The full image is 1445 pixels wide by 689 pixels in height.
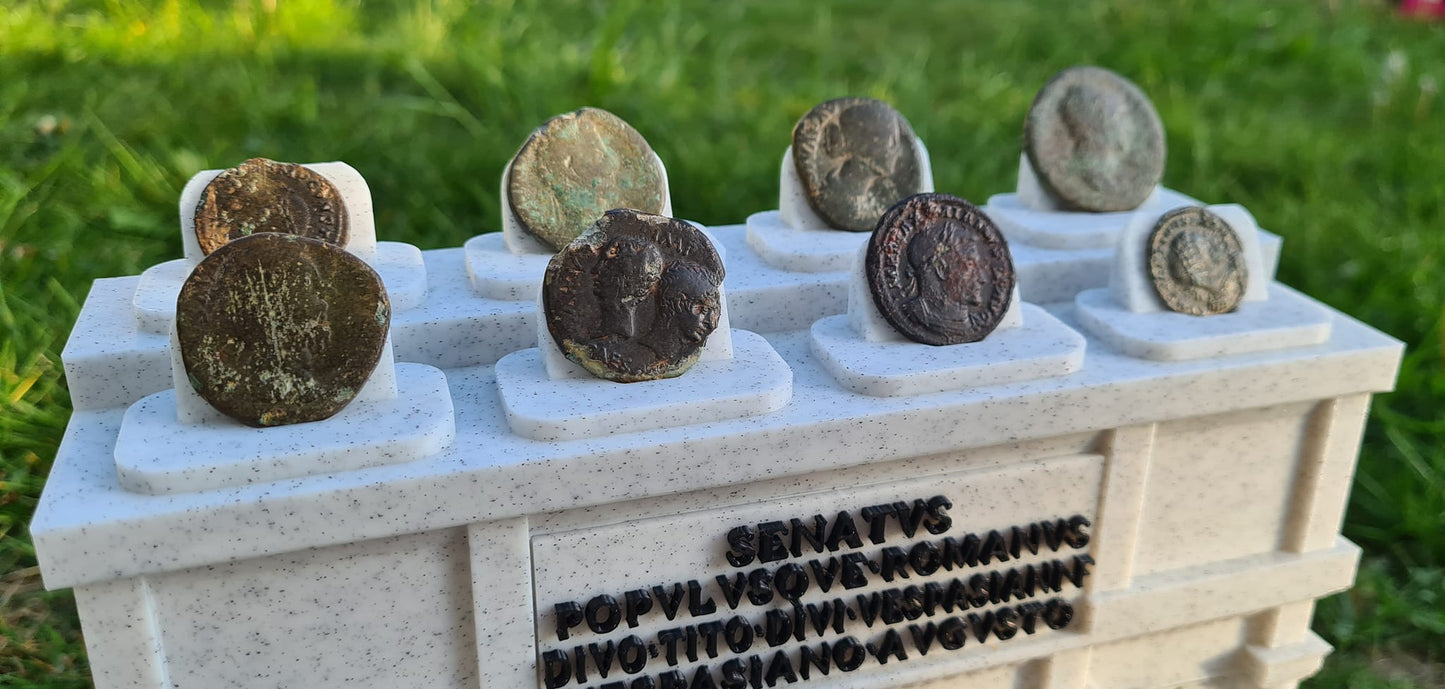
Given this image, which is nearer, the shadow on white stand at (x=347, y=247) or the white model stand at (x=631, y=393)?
the white model stand at (x=631, y=393)

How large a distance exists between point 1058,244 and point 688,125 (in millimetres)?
2359

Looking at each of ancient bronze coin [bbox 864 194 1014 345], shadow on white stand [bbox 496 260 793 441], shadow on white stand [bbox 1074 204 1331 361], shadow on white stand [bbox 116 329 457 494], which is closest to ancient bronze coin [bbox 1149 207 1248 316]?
shadow on white stand [bbox 1074 204 1331 361]

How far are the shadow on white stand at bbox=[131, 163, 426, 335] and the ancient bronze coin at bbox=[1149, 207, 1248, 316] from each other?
182cm

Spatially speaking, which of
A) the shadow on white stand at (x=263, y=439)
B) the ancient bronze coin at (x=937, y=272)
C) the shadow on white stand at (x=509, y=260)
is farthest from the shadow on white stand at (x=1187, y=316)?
the shadow on white stand at (x=263, y=439)

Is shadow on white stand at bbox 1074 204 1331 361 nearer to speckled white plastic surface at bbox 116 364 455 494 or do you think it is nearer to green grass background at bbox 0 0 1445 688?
green grass background at bbox 0 0 1445 688

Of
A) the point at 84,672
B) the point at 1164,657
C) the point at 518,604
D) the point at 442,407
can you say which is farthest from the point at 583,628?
the point at 1164,657

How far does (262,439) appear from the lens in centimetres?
212

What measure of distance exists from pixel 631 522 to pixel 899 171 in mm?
1318

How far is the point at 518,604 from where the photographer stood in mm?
2271

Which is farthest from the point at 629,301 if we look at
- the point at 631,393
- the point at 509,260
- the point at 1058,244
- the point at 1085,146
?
the point at 1085,146

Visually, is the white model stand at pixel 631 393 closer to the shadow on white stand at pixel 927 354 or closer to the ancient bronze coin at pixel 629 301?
the ancient bronze coin at pixel 629 301

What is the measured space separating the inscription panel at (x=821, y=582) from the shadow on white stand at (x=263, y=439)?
1.18ft

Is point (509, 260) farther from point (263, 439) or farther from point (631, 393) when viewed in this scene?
point (263, 439)

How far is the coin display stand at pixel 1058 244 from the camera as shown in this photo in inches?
120
